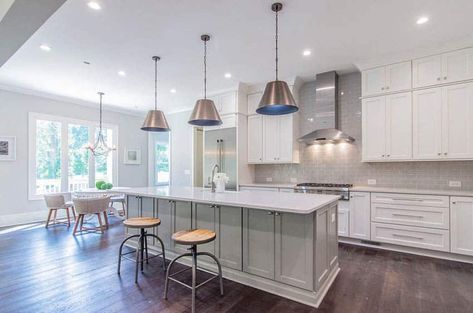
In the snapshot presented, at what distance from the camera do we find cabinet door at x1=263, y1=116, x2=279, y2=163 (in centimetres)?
519

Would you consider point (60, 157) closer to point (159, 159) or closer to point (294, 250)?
point (159, 159)

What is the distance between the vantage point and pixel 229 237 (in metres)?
2.82

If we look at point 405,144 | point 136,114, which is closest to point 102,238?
point 136,114

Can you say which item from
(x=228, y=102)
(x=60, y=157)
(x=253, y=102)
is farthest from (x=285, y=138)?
(x=60, y=157)

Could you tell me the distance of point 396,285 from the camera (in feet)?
8.85

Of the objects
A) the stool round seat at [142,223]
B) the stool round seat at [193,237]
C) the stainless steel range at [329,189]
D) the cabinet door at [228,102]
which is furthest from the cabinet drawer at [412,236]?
the cabinet door at [228,102]

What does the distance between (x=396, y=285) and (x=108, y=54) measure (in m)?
4.89

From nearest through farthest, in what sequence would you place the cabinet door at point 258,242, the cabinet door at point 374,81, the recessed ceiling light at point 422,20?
the cabinet door at point 258,242, the recessed ceiling light at point 422,20, the cabinet door at point 374,81

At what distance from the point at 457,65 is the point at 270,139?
313cm

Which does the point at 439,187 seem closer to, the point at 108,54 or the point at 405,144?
the point at 405,144

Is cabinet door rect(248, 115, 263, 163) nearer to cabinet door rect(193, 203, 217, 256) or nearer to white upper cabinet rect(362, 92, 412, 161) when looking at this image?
white upper cabinet rect(362, 92, 412, 161)

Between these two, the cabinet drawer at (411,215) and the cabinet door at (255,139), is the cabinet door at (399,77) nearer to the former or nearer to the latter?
the cabinet drawer at (411,215)

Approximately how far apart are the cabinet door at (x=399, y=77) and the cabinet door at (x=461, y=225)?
1792 millimetres

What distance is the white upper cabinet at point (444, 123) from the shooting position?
11.3 feet
